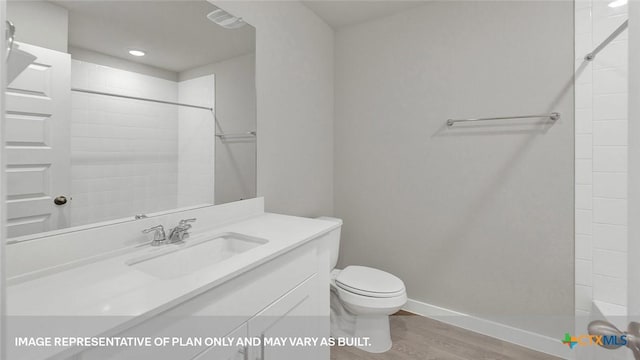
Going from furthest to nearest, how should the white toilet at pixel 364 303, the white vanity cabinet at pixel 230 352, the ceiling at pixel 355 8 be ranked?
1. the ceiling at pixel 355 8
2. the white toilet at pixel 364 303
3. the white vanity cabinet at pixel 230 352

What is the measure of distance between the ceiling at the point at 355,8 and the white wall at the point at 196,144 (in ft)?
3.99

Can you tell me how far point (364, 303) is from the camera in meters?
1.71

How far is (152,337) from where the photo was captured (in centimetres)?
70

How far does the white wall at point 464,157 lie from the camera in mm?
1771

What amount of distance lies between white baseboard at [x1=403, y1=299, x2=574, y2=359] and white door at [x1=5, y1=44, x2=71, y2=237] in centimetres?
224

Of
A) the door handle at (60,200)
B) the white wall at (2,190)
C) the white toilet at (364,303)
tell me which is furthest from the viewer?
the white toilet at (364,303)

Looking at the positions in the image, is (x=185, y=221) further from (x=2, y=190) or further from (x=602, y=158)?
(x=602, y=158)

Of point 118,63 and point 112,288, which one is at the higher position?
point 118,63

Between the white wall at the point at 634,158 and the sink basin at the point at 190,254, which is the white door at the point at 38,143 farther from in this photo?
the white wall at the point at 634,158

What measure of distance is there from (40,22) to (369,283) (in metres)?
1.90

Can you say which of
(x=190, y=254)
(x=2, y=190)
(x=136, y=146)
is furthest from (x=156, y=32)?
(x=2, y=190)

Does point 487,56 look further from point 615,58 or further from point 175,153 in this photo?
point 175,153

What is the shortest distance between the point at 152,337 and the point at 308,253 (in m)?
0.69

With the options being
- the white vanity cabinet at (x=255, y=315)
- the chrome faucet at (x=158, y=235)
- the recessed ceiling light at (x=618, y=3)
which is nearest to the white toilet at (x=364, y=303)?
the white vanity cabinet at (x=255, y=315)
